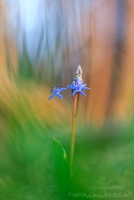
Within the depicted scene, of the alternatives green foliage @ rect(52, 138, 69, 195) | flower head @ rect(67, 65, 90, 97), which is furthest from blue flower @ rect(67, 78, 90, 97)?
green foliage @ rect(52, 138, 69, 195)

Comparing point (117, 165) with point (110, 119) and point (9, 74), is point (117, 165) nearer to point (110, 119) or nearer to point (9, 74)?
point (110, 119)

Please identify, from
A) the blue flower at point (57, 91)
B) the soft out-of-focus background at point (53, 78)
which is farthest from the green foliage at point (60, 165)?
the blue flower at point (57, 91)

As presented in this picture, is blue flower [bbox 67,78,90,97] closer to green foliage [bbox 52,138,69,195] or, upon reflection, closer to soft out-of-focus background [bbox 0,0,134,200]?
soft out-of-focus background [bbox 0,0,134,200]

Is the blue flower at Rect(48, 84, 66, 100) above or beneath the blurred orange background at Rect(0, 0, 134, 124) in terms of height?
beneath

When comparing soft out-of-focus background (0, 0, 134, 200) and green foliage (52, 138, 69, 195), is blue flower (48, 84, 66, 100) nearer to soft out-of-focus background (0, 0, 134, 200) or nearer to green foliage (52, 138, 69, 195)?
soft out-of-focus background (0, 0, 134, 200)

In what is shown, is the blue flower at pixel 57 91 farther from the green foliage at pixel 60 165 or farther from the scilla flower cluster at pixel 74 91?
the green foliage at pixel 60 165

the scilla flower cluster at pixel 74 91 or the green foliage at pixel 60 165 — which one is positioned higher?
the scilla flower cluster at pixel 74 91

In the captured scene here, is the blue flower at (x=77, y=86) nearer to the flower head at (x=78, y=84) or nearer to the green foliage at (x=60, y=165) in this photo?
the flower head at (x=78, y=84)

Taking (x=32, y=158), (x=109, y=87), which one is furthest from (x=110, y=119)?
(x=32, y=158)
